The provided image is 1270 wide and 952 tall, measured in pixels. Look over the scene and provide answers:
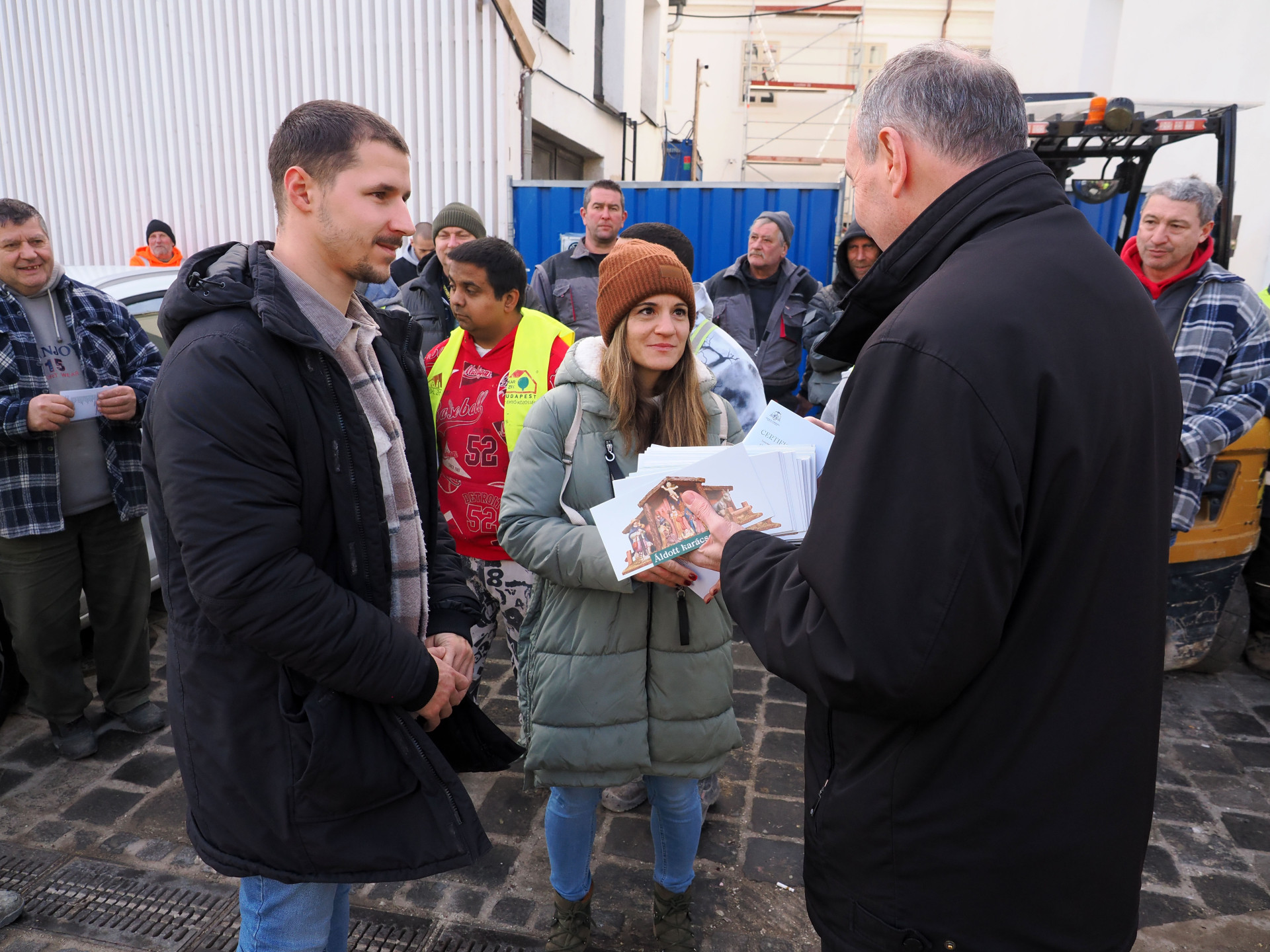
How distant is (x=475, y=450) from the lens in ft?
11.0

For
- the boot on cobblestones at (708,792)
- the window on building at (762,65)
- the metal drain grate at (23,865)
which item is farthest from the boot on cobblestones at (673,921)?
the window on building at (762,65)

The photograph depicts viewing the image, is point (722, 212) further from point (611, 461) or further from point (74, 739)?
point (74, 739)

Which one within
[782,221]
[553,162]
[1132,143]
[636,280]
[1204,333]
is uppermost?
[553,162]

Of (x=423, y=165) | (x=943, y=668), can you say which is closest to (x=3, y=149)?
(x=423, y=165)

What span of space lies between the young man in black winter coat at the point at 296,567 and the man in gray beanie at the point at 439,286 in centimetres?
288

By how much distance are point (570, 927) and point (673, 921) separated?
31 centimetres

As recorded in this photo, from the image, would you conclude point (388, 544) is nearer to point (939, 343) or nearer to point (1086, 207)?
point (939, 343)

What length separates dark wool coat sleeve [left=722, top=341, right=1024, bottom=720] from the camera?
3.70ft

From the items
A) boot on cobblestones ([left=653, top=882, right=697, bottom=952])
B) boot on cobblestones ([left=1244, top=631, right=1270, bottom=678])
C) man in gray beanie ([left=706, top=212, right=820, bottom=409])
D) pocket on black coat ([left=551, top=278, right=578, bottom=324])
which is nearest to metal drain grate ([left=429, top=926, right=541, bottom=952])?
boot on cobblestones ([left=653, top=882, right=697, bottom=952])

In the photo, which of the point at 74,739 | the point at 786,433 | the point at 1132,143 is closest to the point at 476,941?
the point at 786,433

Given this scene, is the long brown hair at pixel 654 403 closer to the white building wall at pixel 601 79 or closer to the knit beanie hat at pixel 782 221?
the knit beanie hat at pixel 782 221

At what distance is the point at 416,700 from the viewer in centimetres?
170

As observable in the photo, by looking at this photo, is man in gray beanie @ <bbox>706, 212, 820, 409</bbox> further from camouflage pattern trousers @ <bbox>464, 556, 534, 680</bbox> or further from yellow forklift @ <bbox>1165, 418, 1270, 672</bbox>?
camouflage pattern trousers @ <bbox>464, 556, 534, 680</bbox>

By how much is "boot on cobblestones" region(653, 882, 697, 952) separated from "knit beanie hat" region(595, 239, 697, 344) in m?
1.70
